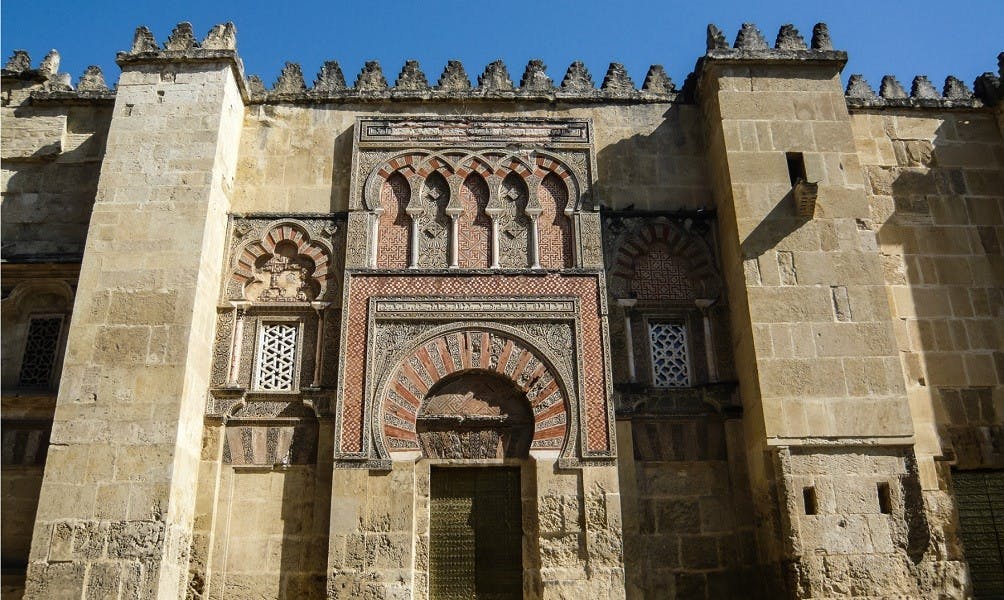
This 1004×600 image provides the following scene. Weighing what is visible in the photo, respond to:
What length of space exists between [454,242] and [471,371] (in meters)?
1.13

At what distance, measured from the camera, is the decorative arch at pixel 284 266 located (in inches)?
265

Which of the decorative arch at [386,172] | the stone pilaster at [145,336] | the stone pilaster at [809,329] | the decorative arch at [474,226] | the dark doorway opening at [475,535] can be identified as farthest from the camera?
the decorative arch at [386,172]

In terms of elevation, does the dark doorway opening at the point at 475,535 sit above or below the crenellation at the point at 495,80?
below

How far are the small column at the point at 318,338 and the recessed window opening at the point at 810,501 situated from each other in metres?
3.55

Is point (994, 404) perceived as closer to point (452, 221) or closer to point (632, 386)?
point (632, 386)

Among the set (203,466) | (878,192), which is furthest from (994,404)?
(203,466)

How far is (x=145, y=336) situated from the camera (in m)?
5.95

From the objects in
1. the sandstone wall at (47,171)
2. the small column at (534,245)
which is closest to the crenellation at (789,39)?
the small column at (534,245)

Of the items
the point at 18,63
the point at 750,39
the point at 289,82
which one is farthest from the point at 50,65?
the point at 750,39

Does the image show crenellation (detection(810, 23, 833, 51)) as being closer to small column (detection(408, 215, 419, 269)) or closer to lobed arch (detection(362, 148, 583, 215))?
lobed arch (detection(362, 148, 583, 215))

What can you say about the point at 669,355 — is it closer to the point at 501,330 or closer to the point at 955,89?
the point at 501,330

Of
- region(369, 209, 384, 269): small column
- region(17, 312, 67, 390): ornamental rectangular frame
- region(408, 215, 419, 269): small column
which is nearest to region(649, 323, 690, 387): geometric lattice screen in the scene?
region(408, 215, 419, 269): small column

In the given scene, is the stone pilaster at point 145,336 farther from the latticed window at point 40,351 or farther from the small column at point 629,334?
the small column at point 629,334

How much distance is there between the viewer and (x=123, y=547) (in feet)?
17.6
